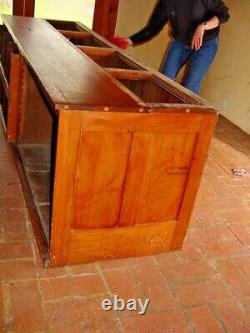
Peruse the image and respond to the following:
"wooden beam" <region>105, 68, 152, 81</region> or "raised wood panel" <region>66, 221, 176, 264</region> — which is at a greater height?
"wooden beam" <region>105, 68, 152, 81</region>

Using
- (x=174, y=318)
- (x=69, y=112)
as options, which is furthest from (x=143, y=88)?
(x=174, y=318)

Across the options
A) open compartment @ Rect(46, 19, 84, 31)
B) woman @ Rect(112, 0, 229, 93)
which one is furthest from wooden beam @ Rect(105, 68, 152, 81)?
open compartment @ Rect(46, 19, 84, 31)

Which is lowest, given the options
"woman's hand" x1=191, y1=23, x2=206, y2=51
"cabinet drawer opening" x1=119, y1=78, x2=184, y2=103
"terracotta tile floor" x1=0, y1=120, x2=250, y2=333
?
"terracotta tile floor" x1=0, y1=120, x2=250, y2=333

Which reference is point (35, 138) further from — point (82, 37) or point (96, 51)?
point (82, 37)

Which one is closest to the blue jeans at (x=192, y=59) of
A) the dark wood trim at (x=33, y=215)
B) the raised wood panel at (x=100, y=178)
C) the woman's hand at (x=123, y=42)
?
the woman's hand at (x=123, y=42)

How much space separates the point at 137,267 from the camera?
6.65ft

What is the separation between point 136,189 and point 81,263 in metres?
0.50

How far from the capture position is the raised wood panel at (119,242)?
1.94 m

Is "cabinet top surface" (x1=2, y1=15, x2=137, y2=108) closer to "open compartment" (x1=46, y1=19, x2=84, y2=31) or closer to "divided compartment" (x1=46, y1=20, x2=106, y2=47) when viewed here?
"divided compartment" (x1=46, y1=20, x2=106, y2=47)

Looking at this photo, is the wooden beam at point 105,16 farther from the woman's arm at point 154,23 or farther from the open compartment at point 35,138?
the open compartment at point 35,138

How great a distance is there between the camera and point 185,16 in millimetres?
3232

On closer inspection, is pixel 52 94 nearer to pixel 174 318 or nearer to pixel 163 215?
pixel 163 215

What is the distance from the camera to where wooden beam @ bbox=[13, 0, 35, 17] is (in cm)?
575

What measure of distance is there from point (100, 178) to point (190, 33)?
205cm
